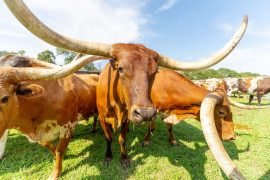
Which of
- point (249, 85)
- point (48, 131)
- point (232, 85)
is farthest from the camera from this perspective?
point (232, 85)

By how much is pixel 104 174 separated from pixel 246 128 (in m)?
6.21

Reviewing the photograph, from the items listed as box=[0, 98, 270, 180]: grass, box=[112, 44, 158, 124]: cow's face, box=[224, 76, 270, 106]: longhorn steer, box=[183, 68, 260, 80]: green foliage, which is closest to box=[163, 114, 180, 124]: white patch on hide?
box=[0, 98, 270, 180]: grass

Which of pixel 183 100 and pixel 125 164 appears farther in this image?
pixel 125 164

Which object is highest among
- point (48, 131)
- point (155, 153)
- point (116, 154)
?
point (48, 131)

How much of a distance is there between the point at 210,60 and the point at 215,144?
1124 millimetres

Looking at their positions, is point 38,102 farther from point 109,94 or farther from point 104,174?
point 104,174

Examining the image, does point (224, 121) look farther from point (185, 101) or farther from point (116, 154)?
point (116, 154)

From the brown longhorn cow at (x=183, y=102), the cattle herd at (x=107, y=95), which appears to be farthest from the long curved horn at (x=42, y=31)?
the brown longhorn cow at (x=183, y=102)

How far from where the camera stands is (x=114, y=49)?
1780 mm

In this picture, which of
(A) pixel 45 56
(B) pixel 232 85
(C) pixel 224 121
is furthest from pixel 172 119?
(A) pixel 45 56

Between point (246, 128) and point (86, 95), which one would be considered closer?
point (86, 95)

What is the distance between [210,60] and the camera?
65.8 inches

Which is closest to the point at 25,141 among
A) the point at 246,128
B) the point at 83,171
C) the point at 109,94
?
the point at 83,171

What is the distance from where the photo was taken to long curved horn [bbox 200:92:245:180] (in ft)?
3.28
